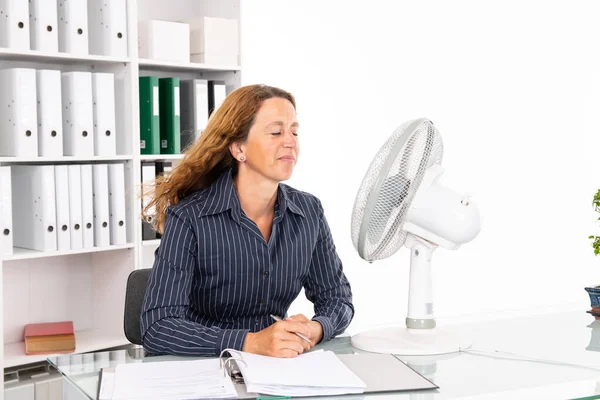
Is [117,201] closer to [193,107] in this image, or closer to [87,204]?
[87,204]

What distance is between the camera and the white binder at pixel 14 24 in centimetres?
274

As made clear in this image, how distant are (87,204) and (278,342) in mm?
1543

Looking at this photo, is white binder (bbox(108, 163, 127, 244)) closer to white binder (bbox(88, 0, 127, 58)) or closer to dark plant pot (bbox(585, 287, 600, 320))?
white binder (bbox(88, 0, 127, 58))

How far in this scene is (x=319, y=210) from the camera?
221 centimetres

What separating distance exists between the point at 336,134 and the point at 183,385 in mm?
2902

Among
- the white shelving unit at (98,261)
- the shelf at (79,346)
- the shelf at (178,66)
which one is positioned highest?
the shelf at (178,66)

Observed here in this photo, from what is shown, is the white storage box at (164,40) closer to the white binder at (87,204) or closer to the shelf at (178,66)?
the shelf at (178,66)

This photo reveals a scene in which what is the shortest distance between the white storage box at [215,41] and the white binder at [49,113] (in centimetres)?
64

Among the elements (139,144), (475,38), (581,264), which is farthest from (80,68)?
(581,264)

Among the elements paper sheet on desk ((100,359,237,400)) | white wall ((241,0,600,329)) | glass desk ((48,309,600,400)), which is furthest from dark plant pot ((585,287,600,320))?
white wall ((241,0,600,329))

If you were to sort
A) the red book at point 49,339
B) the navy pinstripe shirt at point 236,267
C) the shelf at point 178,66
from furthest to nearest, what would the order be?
the shelf at point 178,66
the red book at point 49,339
the navy pinstripe shirt at point 236,267

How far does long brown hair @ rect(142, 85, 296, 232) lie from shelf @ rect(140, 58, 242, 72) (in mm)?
1042

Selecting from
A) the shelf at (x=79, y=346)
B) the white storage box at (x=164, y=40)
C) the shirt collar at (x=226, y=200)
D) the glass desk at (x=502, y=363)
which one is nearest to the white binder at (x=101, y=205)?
the shelf at (x=79, y=346)

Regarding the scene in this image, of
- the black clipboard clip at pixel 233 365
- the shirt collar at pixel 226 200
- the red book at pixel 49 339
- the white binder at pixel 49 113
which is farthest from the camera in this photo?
the red book at pixel 49 339
